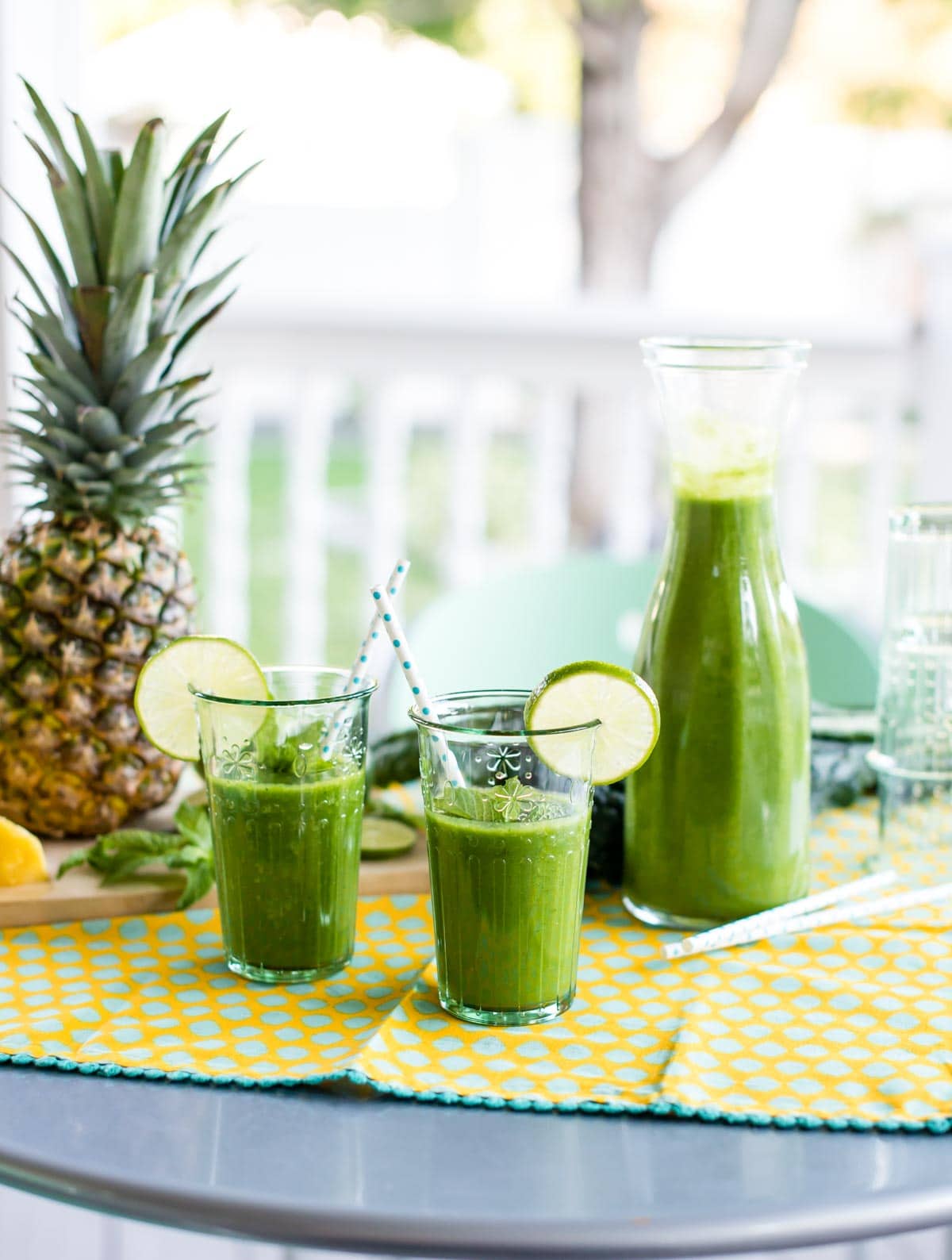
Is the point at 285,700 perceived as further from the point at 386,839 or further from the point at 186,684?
the point at 386,839

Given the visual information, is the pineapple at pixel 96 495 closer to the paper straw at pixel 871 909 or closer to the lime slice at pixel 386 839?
the lime slice at pixel 386 839

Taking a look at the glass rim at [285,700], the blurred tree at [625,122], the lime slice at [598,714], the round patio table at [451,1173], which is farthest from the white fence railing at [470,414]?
the blurred tree at [625,122]

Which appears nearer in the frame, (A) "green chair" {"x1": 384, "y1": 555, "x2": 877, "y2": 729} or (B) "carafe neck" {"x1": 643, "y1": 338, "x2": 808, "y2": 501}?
(B) "carafe neck" {"x1": 643, "y1": 338, "x2": 808, "y2": 501}

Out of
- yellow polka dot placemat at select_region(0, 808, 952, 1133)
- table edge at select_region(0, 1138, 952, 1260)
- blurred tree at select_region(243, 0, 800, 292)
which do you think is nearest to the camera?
table edge at select_region(0, 1138, 952, 1260)

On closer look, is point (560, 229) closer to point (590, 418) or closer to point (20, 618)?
point (590, 418)

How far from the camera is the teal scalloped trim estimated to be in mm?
701

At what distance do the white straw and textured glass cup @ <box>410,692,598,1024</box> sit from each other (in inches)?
6.2

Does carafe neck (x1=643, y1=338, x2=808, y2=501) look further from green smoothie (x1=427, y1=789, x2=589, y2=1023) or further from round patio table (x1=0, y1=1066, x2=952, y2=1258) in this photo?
round patio table (x1=0, y1=1066, x2=952, y2=1258)

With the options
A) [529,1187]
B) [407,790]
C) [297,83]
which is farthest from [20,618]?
[297,83]

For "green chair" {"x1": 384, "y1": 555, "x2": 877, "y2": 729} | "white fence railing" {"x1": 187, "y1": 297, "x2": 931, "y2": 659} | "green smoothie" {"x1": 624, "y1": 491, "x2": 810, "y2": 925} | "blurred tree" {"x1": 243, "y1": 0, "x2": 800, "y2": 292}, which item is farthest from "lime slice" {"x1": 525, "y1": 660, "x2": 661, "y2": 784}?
"blurred tree" {"x1": 243, "y1": 0, "x2": 800, "y2": 292}

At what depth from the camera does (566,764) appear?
2.77ft

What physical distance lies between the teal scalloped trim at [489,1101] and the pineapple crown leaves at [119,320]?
547 mm

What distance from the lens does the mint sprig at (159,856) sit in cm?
102

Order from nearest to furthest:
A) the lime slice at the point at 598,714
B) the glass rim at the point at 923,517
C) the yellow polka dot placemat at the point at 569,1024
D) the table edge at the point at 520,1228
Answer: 1. the table edge at the point at 520,1228
2. the yellow polka dot placemat at the point at 569,1024
3. the lime slice at the point at 598,714
4. the glass rim at the point at 923,517
